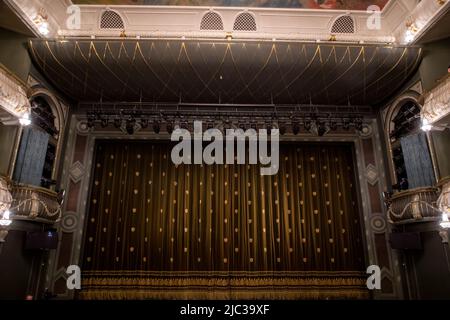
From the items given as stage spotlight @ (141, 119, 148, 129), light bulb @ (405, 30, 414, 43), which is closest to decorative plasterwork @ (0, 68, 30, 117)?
stage spotlight @ (141, 119, 148, 129)

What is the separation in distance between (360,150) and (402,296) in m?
3.61

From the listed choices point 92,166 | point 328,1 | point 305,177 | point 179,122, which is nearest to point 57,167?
point 92,166

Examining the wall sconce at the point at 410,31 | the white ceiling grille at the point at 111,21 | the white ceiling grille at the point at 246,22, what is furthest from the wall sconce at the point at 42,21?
the wall sconce at the point at 410,31

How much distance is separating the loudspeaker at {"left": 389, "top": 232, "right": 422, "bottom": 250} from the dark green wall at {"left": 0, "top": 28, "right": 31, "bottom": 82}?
8.41m

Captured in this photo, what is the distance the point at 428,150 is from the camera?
584 cm

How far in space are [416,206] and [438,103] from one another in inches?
82.2

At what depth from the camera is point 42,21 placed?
18.9 feet

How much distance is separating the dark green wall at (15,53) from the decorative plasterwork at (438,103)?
764 cm

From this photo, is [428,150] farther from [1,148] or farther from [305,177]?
[1,148]

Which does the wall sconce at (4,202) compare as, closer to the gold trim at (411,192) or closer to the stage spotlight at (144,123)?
the stage spotlight at (144,123)

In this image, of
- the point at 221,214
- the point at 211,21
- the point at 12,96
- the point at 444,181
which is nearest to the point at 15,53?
the point at 12,96

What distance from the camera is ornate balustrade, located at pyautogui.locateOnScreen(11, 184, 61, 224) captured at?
218 inches

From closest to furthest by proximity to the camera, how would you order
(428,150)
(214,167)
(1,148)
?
1. (1,148)
2. (428,150)
3. (214,167)

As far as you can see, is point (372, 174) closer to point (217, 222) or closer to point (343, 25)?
point (343, 25)
